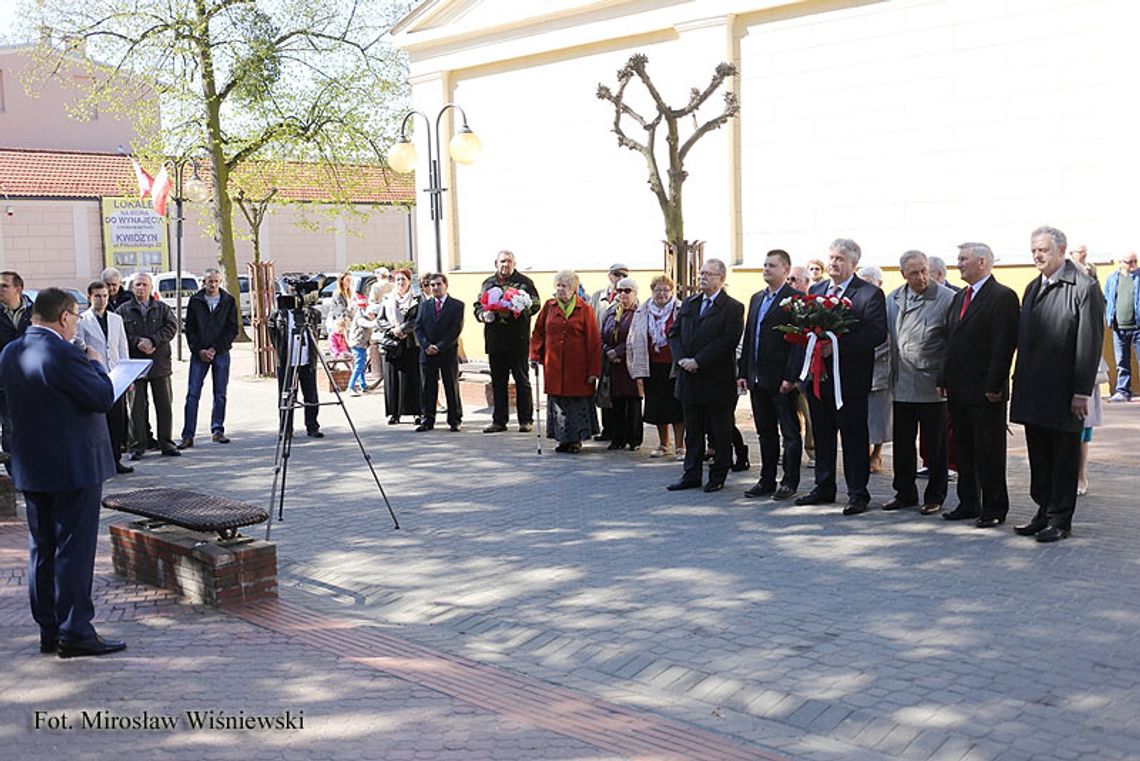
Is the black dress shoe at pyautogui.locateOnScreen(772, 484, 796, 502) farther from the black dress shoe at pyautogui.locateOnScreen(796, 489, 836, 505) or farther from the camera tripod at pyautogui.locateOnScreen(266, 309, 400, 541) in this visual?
the camera tripod at pyautogui.locateOnScreen(266, 309, 400, 541)

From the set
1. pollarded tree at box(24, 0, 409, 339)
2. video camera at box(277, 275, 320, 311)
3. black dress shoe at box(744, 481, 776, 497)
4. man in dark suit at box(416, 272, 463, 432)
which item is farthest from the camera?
pollarded tree at box(24, 0, 409, 339)

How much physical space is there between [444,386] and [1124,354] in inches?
337

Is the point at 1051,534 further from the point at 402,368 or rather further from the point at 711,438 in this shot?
the point at 402,368


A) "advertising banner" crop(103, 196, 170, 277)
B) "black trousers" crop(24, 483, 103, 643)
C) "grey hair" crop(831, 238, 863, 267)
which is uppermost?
"advertising banner" crop(103, 196, 170, 277)

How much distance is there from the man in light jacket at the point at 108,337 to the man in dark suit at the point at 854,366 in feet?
23.2

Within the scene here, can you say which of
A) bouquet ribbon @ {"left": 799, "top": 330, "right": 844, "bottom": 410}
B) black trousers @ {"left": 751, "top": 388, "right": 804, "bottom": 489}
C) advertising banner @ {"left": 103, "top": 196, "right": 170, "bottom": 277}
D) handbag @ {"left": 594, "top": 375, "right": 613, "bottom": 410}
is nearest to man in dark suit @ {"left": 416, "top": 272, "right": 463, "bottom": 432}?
handbag @ {"left": 594, "top": 375, "right": 613, "bottom": 410}

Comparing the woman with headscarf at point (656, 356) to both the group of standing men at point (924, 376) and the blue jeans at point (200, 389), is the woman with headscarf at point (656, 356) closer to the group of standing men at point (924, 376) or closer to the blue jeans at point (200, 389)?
the group of standing men at point (924, 376)

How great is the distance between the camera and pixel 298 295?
1101cm

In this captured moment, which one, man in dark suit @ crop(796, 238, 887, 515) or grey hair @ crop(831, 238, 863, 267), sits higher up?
grey hair @ crop(831, 238, 863, 267)

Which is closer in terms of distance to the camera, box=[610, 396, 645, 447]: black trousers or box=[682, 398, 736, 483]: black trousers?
box=[682, 398, 736, 483]: black trousers

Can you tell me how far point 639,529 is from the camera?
30.2 ft

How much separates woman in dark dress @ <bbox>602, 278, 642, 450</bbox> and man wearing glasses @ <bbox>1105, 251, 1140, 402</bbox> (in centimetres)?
645

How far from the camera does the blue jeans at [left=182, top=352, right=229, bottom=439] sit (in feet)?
45.9

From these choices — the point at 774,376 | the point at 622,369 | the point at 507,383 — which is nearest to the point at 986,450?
the point at 774,376
